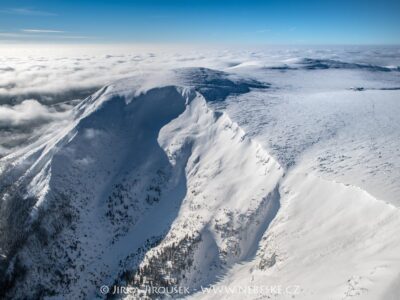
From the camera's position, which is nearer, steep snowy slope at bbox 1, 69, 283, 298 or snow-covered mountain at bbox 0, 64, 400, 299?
snow-covered mountain at bbox 0, 64, 400, 299

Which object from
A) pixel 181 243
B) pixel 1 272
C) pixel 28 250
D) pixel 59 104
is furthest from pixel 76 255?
pixel 59 104

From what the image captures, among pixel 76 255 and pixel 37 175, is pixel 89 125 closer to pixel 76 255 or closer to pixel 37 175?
pixel 37 175

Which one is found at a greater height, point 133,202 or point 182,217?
Result: point 182,217

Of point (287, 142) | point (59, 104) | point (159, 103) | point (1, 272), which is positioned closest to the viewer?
point (1, 272)

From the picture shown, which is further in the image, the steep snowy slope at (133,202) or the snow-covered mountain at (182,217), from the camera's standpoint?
the steep snowy slope at (133,202)

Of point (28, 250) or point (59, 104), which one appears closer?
point (28, 250)

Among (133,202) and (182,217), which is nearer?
(182,217)

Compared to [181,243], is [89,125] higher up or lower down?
higher up

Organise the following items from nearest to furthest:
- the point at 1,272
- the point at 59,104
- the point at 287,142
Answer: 1. the point at 1,272
2. the point at 287,142
3. the point at 59,104
